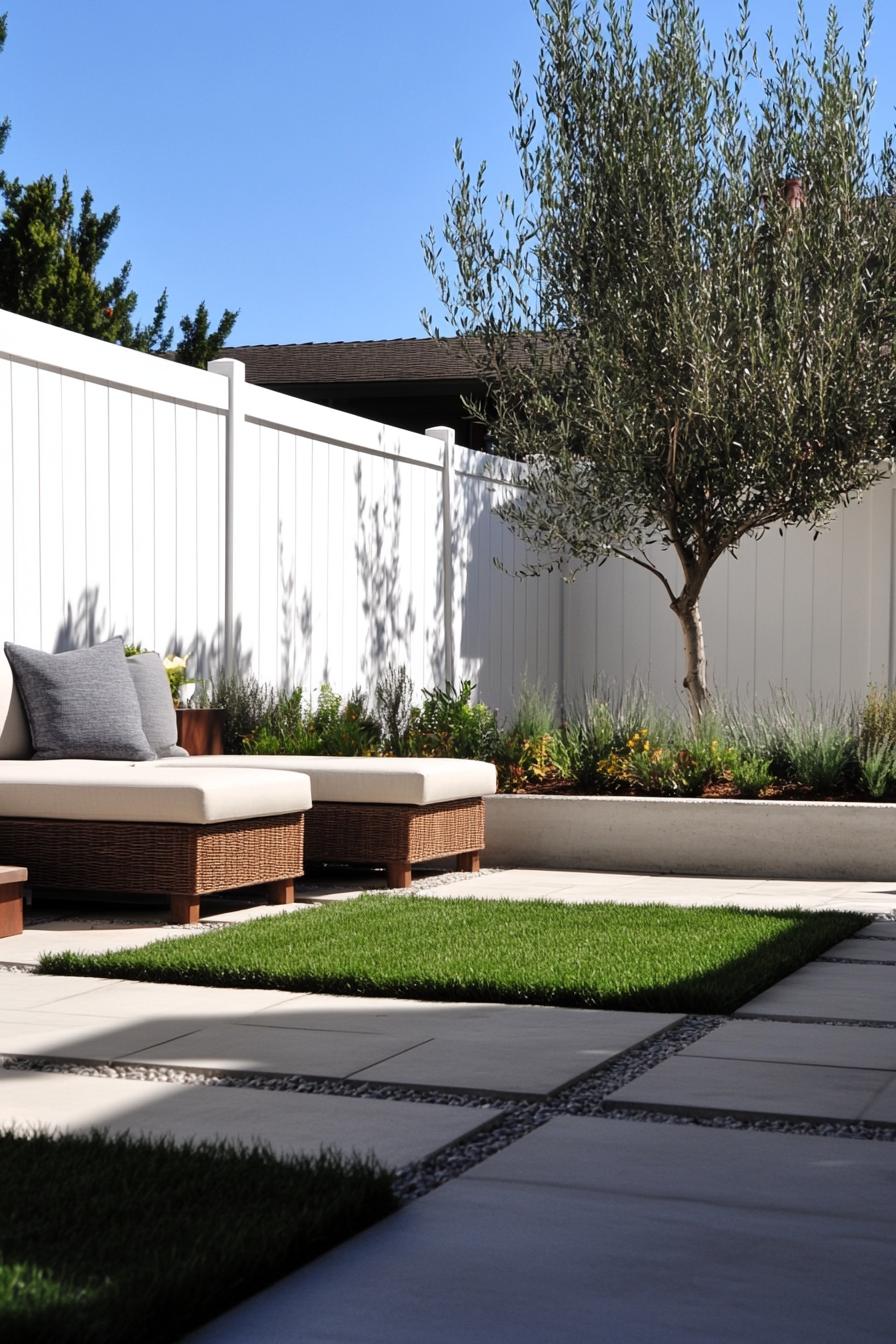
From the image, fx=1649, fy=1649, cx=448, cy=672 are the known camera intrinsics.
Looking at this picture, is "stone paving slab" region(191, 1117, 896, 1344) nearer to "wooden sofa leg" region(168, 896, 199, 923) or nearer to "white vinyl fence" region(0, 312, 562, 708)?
"wooden sofa leg" region(168, 896, 199, 923)

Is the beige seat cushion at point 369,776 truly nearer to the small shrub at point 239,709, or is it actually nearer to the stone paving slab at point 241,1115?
the small shrub at point 239,709

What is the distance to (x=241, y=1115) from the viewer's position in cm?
308

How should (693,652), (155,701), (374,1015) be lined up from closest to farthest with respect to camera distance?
(374,1015) < (155,701) < (693,652)

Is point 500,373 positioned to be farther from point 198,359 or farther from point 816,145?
point 198,359

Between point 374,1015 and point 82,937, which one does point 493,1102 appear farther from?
point 82,937

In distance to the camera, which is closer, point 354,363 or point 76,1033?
point 76,1033

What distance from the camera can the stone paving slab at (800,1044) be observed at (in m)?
3.62

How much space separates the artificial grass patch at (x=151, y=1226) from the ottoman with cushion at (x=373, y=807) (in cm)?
384

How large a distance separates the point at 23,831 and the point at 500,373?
5257 mm

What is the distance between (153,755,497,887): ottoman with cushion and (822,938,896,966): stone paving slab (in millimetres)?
1933

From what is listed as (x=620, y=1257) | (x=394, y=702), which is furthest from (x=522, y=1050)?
(x=394, y=702)

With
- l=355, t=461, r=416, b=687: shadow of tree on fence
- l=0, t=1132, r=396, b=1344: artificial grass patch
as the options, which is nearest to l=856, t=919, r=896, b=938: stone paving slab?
l=0, t=1132, r=396, b=1344: artificial grass patch

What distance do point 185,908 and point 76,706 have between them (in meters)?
1.20

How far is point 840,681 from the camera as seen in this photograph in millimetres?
11789
